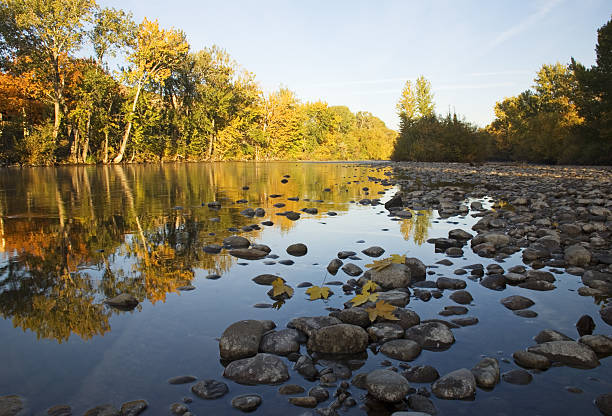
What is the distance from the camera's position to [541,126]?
31344mm

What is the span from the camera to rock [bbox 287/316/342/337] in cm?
241

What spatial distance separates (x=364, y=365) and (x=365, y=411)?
0.41 meters

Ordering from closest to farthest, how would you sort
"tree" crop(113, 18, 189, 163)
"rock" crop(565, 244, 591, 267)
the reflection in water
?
the reflection in water
"rock" crop(565, 244, 591, 267)
"tree" crop(113, 18, 189, 163)

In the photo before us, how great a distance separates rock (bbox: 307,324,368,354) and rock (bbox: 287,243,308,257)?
80.5 inches

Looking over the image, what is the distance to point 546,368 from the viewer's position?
200 cm

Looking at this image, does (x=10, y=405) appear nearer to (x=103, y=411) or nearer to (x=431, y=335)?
(x=103, y=411)

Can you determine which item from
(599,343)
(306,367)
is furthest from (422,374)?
(599,343)

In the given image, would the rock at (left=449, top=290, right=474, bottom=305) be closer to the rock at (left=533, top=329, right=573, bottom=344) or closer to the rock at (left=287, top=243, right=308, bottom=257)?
the rock at (left=533, top=329, right=573, bottom=344)

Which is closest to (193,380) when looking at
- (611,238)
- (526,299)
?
(526,299)

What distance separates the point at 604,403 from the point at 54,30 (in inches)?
1298

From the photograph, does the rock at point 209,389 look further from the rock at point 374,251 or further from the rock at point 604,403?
the rock at point 374,251

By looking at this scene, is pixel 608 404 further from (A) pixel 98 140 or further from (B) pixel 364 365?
(A) pixel 98 140

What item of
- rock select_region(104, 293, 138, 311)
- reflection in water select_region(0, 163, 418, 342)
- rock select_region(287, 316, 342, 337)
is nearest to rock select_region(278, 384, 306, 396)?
rock select_region(287, 316, 342, 337)

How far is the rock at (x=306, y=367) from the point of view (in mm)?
1966
